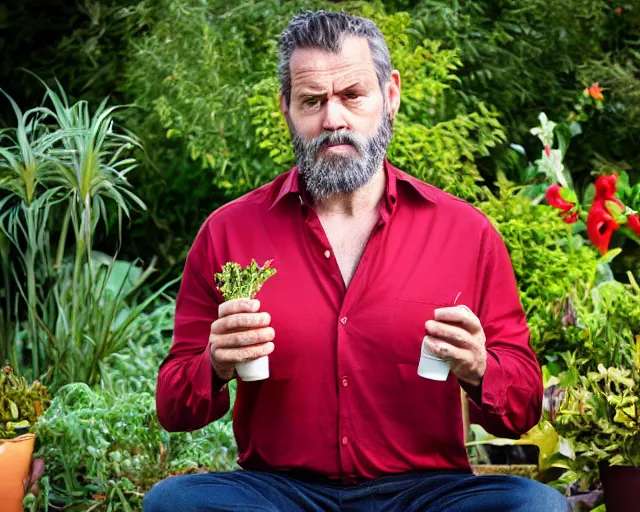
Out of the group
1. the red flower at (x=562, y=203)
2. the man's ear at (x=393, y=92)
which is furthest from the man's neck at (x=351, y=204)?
the red flower at (x=562, y=203)

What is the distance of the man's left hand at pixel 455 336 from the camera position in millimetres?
2457

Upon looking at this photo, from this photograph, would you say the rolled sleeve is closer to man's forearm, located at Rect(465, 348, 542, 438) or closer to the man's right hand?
man's forearm, located at Rect(465, 348, 542, 438)

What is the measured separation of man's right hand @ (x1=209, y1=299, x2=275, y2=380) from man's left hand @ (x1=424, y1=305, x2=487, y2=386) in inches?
15.2

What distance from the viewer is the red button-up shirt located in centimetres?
279

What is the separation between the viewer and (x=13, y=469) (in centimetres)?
367

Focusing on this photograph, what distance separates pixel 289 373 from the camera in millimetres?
2842

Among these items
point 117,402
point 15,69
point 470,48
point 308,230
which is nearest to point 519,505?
point 308,230

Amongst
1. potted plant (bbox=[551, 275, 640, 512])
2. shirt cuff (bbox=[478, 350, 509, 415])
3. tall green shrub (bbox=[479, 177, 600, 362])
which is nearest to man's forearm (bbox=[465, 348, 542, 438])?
shirt cuff (bbox=[478, 350, 509, 415])

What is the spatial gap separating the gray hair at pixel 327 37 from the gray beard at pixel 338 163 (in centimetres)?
18

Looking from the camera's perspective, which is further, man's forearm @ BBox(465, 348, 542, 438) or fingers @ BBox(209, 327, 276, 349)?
man's forearm @ BBox(465, 348, 542, 438)

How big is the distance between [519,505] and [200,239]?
3.85 ft

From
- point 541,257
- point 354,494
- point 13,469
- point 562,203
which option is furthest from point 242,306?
point 562,203

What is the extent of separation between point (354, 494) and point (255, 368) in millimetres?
455

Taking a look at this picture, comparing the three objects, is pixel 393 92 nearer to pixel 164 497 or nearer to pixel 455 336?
pixel 455 336
